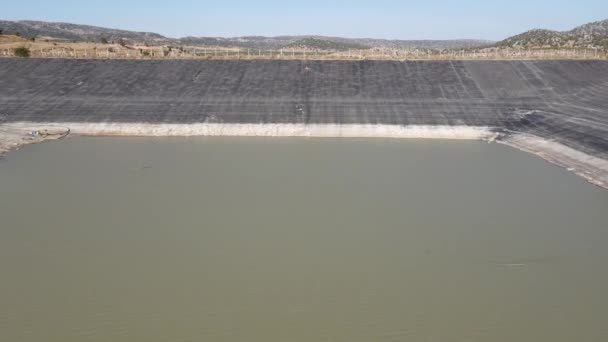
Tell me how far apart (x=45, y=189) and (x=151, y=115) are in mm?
7892

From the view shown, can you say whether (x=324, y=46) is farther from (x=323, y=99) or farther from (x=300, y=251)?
(x=300, y=251)

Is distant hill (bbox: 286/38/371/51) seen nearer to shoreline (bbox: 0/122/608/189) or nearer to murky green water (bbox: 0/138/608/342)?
shoreline (bbox: 0/122/608/189)

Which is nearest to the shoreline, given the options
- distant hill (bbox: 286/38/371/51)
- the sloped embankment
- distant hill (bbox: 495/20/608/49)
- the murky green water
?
the sloped embankment

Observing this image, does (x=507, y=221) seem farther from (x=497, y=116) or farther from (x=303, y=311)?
(x=497, y=116)

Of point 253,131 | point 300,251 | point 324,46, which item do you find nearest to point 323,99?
point 253,131

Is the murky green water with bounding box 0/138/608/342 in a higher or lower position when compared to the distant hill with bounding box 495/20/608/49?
lower

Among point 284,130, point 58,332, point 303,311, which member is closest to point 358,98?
point 284,130

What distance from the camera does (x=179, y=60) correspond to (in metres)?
25.1

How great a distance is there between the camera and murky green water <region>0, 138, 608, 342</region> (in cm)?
689

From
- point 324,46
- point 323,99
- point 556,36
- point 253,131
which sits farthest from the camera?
point 324,46

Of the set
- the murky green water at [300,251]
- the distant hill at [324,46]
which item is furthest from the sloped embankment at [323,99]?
the distant hill at [324,46]

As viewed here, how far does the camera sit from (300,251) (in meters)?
8.98

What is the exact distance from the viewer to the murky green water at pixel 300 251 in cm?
689

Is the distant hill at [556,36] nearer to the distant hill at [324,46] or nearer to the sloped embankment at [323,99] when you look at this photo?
the sloped embankment at [323,99]
